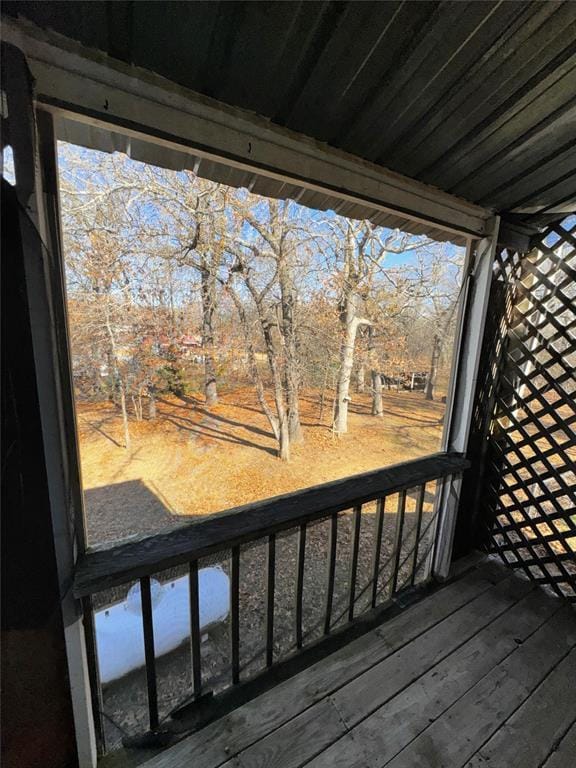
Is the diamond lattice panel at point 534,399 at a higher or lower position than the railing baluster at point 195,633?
higher

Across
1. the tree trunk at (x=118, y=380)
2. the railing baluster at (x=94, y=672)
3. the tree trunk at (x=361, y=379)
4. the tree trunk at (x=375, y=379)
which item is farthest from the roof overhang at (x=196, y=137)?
the tree trunk at (x=361, y=379)

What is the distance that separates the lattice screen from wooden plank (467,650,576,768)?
2.12 ft

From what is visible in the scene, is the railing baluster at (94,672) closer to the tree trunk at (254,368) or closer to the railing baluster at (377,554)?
the railing baluster at (377,554)

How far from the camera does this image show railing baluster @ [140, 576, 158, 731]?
44.9 inches

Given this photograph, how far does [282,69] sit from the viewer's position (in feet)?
2.79

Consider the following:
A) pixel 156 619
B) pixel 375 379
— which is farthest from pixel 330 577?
pixel 375 379

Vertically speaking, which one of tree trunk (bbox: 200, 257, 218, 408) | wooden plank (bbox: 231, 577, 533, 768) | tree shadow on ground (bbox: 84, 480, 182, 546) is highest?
tree trunk (bbox: 200, 257, 218, 408)

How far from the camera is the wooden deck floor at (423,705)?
3.67 ft

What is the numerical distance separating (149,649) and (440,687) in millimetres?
1189

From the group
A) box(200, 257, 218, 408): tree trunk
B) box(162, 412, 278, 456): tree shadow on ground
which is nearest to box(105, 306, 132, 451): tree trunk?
box(162, 412, 278, 456): tree shadow on ground

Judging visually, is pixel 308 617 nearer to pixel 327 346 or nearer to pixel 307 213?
pixel 327 346

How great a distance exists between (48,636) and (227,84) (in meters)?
1.67

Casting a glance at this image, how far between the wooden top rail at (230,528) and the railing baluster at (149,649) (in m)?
0.18

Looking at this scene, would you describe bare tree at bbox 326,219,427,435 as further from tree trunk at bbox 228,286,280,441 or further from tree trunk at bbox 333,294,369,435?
tree trunk at bbox 228,286,280,441
